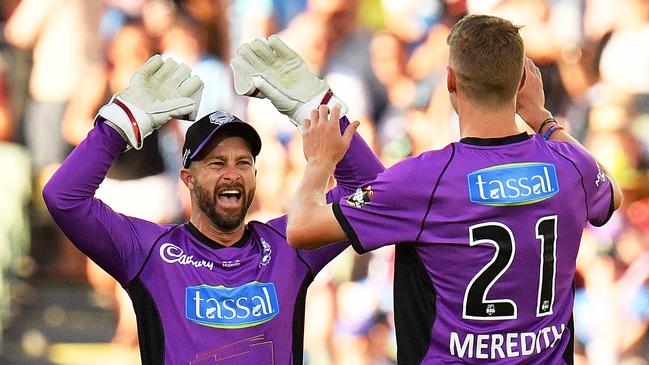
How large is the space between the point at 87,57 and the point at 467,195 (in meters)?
5.32

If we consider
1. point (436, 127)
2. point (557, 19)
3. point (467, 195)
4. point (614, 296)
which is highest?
point (557, 19)

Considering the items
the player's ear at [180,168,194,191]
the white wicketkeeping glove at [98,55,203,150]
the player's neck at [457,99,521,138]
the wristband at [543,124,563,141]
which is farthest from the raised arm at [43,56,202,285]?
the wristband at [543,124,563,141]

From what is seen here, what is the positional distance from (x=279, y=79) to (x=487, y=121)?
0.94 metres

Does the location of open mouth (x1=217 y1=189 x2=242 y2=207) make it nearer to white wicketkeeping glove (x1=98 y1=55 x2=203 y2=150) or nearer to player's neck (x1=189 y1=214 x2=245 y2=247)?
player's neck (x1=189 y1=214 x2=245 y2=247)

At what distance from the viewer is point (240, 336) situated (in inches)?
143

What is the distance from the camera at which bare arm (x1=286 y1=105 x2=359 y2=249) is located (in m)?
3.06

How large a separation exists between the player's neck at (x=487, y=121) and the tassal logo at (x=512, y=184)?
10cm

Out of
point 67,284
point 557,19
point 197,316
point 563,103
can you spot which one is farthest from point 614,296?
point 197,316

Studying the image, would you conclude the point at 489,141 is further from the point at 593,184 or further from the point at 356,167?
the point at 356,167

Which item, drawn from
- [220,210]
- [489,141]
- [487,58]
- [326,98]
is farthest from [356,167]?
[487,58]

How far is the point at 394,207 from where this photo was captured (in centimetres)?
307

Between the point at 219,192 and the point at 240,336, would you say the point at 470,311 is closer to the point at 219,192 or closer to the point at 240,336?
the point at 240,336

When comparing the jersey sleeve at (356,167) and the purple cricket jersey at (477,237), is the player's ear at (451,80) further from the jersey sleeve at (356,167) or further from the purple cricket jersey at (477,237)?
the jersey sleeve at (356,167)

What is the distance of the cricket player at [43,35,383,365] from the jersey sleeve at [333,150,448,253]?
2.18 feet
